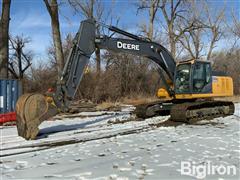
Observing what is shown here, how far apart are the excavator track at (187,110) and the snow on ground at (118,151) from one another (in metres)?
1.04

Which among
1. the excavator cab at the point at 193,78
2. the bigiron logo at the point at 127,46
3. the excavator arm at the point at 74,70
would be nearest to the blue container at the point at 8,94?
the excavator arm at the point at 74,70

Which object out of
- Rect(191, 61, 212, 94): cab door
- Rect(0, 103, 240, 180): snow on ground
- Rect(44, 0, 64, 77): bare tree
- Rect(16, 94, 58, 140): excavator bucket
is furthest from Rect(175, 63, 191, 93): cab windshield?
Rect(44, 0, 64, 77): bare tree

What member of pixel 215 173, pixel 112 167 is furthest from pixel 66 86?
pixel 215 173

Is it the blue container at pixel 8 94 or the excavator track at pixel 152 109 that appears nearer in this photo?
the excavator track at pixel 152 109

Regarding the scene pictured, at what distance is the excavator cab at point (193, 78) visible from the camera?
13648mm

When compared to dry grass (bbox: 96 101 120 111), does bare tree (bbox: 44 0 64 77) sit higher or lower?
higher

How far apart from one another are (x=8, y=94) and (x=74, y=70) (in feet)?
22.6

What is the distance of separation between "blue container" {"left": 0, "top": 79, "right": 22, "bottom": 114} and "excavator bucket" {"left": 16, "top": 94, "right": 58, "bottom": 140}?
271 inches

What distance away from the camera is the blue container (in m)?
15.8

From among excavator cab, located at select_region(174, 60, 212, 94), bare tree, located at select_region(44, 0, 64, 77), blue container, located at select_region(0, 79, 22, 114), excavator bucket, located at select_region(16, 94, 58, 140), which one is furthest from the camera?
bare tree, located at select_region(44, 0, 64, 77)

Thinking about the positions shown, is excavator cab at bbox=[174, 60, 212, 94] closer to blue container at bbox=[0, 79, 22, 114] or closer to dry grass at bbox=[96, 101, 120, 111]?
dry grass at bbox=[96, 101, 120, 111]

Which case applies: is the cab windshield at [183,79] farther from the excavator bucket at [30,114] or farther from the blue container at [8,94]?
the blue container at [8,94]

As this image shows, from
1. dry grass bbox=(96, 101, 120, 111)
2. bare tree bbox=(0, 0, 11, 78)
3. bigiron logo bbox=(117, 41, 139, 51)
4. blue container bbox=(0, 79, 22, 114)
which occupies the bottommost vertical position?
dry grass bbox=(96, 101, 120, 111)

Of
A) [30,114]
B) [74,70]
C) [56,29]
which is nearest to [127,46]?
[74,70]
